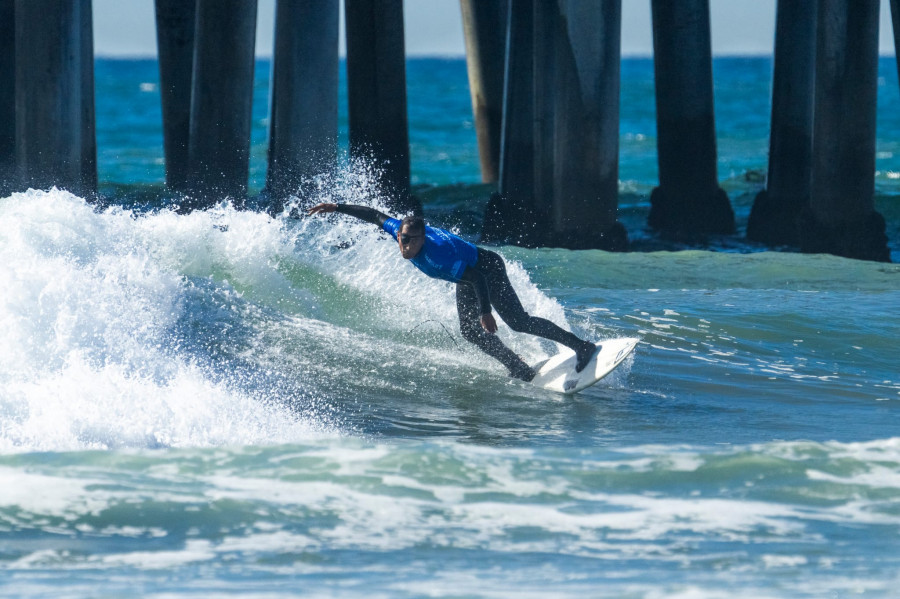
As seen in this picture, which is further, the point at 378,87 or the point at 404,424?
the point at 378,87

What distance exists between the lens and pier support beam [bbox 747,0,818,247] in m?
15.9

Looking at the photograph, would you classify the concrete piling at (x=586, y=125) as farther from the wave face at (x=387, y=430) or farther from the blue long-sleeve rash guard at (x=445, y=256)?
the blue long-sleeve rash guard at (x=445, y=256)

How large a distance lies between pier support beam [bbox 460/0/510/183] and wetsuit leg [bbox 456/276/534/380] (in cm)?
1082

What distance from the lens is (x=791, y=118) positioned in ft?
52.6

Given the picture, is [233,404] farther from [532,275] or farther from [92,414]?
[532,275]

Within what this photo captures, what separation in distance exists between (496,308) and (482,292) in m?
0.33

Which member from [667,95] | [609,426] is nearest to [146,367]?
[609,426]

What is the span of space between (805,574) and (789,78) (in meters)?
12.2

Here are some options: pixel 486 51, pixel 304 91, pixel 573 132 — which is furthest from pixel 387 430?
pixel 486 51

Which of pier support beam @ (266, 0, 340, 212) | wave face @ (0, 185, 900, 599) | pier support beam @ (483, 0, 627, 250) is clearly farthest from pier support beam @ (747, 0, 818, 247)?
pier support beam @ (266, 0, 340, 212)

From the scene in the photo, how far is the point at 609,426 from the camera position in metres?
7.41

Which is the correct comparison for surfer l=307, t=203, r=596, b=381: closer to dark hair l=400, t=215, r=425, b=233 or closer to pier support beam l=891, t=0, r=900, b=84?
dark hair l=400, t=215, r=425, b=233

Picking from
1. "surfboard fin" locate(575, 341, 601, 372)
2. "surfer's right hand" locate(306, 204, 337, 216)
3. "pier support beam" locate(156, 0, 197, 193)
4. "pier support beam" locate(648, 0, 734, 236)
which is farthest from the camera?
"pier support beam" locate(156, 0, 197, 193)

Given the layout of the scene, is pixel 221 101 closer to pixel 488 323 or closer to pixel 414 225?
pixel 414 225
